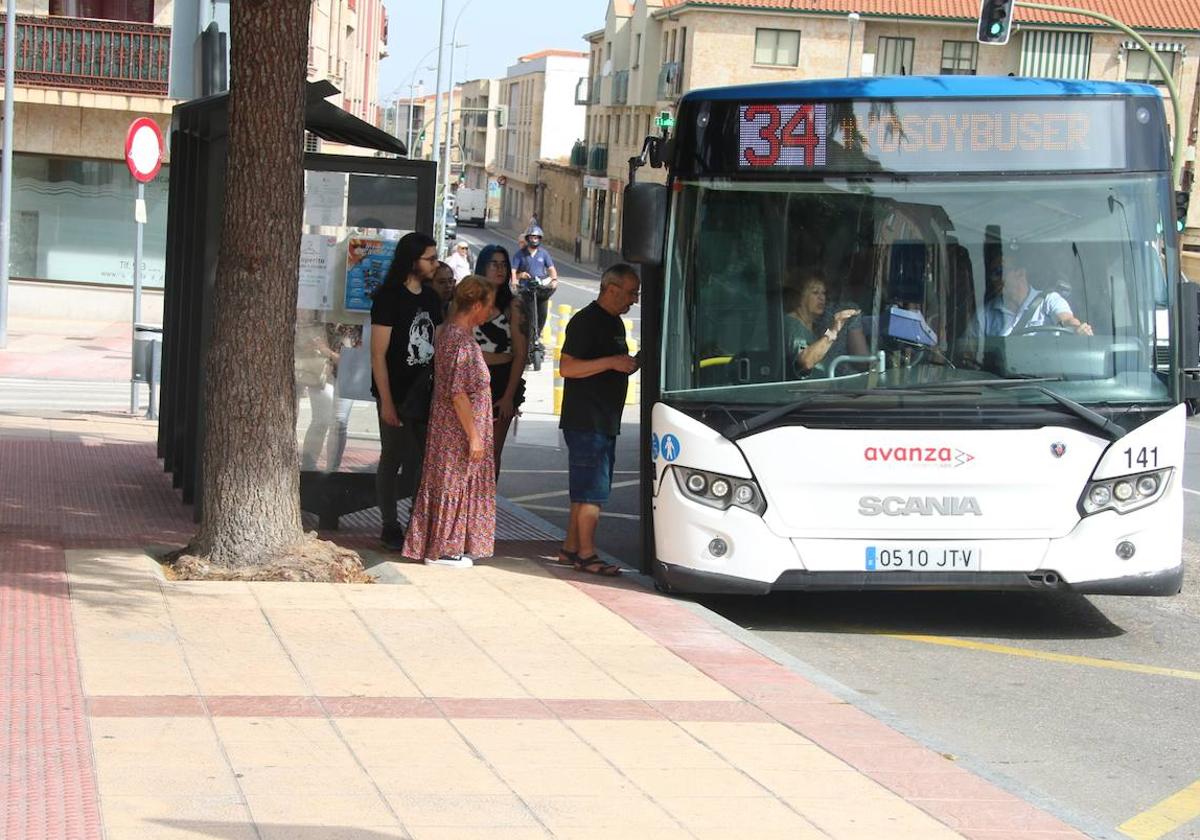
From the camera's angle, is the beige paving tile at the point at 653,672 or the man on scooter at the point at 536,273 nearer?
the beige paving tile at the point at 653,672

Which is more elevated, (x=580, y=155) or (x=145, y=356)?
(x=580, y=155)

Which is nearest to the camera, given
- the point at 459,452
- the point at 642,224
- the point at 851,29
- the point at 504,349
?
the point at 642,224

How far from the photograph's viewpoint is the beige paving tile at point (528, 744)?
596 cm

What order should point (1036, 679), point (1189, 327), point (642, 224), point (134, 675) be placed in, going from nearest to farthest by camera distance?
point (134, 675), point (1036, 679), point (642, 224), point (1189, 327)

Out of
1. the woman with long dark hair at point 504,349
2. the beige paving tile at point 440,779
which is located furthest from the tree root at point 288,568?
the beige paving tile at point 440,779

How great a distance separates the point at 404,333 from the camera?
10422 mm

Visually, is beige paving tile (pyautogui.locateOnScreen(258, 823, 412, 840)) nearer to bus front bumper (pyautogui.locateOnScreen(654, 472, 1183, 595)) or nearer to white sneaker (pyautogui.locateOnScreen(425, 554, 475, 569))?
bus front bumper (pyautogui.locateOnScreen(654, 472, 1183, 595))

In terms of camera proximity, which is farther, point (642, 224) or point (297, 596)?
point (642, 224)

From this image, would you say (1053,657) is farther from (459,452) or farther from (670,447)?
(459,452)

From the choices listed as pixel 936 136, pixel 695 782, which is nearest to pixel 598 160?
pixel 936 136

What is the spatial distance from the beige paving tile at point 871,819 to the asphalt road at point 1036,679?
1.67 feet

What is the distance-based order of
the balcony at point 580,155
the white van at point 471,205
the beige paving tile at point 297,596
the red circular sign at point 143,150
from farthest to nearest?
the white van at point 471,205, the balcony at point 580,155, the red circular sign at point 143,150, the beige paving tile at point 297,596

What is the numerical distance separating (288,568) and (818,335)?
3.07 metres

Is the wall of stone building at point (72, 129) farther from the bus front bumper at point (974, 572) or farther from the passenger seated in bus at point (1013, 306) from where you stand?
the passenger seated in bus at point (1013, 306)
